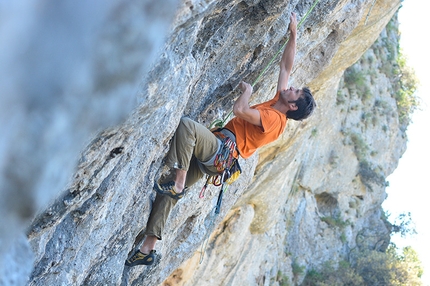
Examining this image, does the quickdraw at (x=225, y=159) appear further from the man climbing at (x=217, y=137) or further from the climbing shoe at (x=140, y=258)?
the climbing shoe at (x=140, y=258)

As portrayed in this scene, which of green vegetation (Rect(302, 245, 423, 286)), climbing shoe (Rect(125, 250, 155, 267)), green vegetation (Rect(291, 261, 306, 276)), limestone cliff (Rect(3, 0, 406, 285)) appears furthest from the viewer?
green vegetation (Rect(302, 245, 423, 286))

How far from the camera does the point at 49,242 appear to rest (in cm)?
412

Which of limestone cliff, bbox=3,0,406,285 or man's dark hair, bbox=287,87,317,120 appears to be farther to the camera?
man's dark hair, bbox=287,87,317,120

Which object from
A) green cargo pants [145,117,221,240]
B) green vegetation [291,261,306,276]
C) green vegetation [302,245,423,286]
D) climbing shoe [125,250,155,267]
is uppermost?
green vegetation [302,245,423,286]

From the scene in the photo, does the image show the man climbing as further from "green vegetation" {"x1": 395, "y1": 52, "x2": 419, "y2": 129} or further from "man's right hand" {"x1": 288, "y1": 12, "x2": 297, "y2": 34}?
"green vegetation" {"x1": 395, "y1": 52, "x2": 419, "y2": 129}

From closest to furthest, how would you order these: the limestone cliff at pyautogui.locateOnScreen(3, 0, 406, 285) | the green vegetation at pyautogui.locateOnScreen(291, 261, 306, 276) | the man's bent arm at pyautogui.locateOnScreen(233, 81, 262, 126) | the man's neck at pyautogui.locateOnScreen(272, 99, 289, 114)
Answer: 1. the limestone cliff at pyautogui.locateOnScreen(3, 0, 406, 285)
2. the man's bent arm at pyautogui.locateOnScreen(233, 81, 262, 126)
3. the man's neck at pyautogui.locateOnScreen(272, 99, 289, 114)
4. the green vegetation at pyautogui.locateOnScreen(291, 261, 306, 276)

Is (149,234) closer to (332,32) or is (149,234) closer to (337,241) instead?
(332,32)

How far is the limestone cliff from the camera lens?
12.6 feet

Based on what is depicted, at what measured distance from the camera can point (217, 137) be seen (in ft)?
17.1

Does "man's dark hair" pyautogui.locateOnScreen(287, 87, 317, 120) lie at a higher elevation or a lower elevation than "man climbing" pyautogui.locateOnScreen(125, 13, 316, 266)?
higher

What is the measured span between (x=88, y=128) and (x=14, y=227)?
1.27 ft

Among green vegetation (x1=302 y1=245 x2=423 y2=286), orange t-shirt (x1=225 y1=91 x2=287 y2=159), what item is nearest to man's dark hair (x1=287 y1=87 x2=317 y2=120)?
orange t-shirt (x1=225 y1=91 x2=287 y2=159)

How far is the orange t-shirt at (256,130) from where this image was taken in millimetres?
5137

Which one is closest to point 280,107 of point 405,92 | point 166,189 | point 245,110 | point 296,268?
point 245,110
